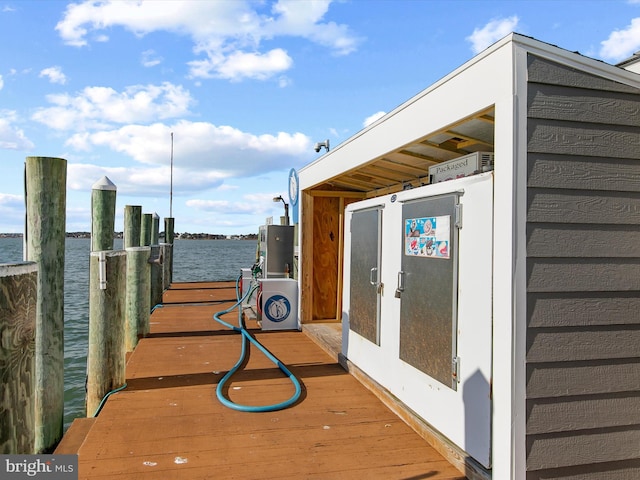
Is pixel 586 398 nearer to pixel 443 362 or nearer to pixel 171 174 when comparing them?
pixel 443 362

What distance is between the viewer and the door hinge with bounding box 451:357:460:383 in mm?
3430

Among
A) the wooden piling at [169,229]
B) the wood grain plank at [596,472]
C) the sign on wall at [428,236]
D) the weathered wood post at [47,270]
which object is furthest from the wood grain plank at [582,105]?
the wooden piling at [169,229]

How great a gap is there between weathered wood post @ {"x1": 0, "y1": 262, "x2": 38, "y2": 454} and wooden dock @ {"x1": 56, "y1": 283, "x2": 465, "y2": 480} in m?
0.99

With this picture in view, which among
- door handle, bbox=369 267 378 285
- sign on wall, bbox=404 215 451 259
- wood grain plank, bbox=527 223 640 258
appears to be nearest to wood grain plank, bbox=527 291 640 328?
wood grain plank, bbox=527 223 640 258

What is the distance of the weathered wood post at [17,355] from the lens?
2.23 metres

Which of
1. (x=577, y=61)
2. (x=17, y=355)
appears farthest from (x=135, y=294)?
(x=577, y=61)

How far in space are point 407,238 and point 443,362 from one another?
1.05 metres

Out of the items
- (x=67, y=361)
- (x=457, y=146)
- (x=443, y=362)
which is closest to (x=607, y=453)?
(x=443, y=362)

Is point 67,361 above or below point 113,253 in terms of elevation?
below

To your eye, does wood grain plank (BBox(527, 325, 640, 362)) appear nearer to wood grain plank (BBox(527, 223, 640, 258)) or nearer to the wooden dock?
wood grain plank (BBox(527, 223, 640, 258))

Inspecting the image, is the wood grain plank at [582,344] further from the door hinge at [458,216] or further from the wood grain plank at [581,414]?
the door hinge at [458,216]

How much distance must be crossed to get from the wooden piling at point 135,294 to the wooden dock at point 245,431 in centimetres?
108

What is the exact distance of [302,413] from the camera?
4348 mm

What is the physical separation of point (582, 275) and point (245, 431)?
2.63 metres
